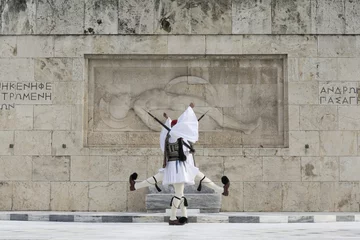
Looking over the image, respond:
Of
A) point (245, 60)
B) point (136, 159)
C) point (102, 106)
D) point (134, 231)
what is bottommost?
point (134, 231)

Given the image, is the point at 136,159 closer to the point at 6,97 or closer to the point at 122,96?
the point at 122,96

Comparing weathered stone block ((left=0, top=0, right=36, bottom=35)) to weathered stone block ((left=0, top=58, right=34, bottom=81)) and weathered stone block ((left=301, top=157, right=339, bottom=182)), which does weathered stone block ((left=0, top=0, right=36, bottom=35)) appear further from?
weathered stone block ((left=301, top=157, right=339, bottom=182))

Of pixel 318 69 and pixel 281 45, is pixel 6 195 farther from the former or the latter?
pixel 318 69

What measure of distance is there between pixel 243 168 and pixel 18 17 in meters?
6.01

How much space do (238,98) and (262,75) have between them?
76cm

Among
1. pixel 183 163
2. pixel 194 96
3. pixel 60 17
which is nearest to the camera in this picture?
pixel 183 163

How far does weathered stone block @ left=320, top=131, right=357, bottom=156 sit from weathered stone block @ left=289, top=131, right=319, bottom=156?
0.43ft

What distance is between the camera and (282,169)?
1526cm

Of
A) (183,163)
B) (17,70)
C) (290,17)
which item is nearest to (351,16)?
(290,17)

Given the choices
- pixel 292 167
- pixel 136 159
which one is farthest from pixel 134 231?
pixel 292 167

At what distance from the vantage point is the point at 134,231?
10672mm

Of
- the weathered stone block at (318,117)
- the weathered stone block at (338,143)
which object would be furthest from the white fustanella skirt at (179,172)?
the weathered stone block at (338,143)

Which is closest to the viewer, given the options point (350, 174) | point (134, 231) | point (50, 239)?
point (50, 239)

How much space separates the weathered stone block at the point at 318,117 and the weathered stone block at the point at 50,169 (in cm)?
526
